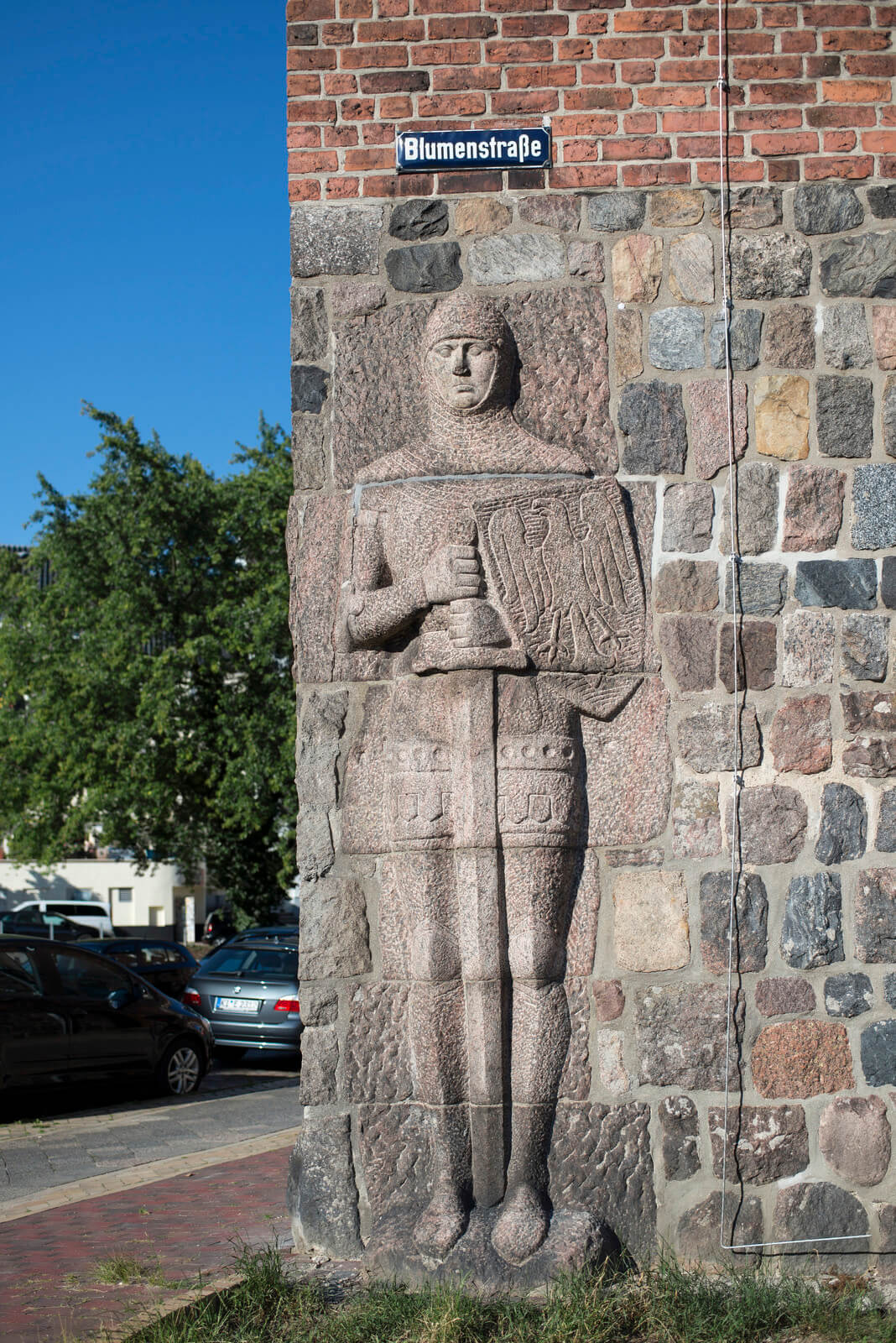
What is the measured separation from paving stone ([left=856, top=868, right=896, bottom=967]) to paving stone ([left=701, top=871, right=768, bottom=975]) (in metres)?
0.32

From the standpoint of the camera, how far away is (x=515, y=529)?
4289mm

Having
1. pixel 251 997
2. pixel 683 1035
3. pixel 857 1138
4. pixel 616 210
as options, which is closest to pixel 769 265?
pixel 616 210

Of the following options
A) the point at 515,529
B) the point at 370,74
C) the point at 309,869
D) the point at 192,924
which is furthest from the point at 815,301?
the point at 192,924

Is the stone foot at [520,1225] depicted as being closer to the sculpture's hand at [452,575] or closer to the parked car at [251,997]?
the sculpture's hand at [452,575]

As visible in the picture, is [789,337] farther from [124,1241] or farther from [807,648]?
[124,1241]

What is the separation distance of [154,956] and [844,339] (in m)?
16.8

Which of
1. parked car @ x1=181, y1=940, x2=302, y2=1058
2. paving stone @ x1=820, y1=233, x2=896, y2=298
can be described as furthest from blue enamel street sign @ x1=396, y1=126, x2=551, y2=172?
parked car @ x1=181, y1=940, x2=302, y2=1058

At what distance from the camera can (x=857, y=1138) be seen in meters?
4.27

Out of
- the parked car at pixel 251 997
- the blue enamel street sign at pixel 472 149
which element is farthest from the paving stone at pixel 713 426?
the parked car at pixel 251 997

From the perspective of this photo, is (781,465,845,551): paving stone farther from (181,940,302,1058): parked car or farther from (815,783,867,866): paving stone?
(181,940,302,1058): parked car

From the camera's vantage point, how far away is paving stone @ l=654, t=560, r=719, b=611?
444 centimetres

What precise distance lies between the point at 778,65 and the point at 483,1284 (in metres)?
4.21

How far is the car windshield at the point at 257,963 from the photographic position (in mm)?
13375

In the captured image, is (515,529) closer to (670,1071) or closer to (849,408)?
(849,408)
